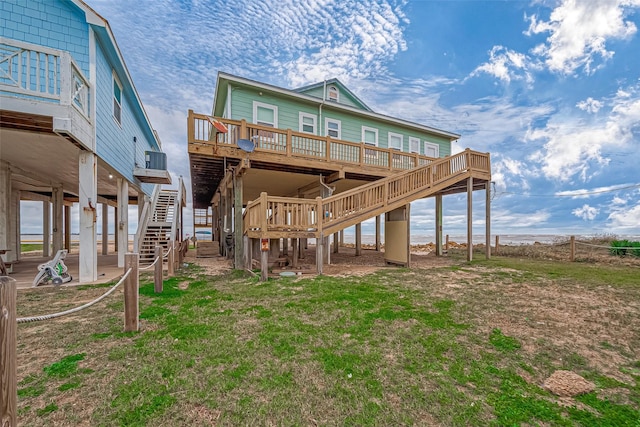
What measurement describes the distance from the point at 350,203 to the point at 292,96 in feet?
20.2

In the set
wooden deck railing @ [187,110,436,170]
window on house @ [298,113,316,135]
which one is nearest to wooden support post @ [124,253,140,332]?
wooden deck railing @ [187,110,436,170]

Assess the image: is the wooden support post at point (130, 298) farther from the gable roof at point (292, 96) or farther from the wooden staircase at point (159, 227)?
the gable roof at point (292, 96)

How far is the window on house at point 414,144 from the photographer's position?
15453 millimetres

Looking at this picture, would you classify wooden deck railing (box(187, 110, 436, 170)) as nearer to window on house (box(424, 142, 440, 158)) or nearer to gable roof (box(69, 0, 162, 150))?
gable roof (box(69, 0, 162, 150))

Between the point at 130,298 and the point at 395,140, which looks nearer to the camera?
the point at 130,298

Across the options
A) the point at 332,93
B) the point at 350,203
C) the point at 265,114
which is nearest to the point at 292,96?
the point at 265,114

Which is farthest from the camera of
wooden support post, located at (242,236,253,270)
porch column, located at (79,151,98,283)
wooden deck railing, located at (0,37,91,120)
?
wooden support post, located at (242,236,253,270)

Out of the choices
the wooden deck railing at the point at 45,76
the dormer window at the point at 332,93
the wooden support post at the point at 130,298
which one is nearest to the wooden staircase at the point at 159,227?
the wooden deck railing at the point at 45,76

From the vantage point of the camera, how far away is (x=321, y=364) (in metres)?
2.96

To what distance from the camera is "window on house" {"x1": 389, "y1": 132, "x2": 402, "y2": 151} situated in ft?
48.6

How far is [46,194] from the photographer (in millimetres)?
15570

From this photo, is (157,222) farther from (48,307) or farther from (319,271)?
(319,271)

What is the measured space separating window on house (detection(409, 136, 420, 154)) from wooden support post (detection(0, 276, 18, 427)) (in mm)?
16155

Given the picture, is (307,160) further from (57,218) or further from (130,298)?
(57,218)
